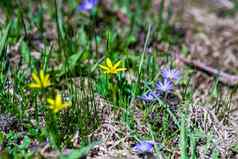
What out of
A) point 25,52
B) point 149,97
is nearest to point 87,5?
point 25,52

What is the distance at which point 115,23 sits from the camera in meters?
3.42

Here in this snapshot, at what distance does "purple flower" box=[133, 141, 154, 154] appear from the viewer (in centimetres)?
203

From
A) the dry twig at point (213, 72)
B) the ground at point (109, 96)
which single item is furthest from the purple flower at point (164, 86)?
the dry twig at point (213, 72)

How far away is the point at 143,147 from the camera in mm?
2043

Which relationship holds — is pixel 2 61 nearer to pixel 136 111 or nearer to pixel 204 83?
pixel 136 111

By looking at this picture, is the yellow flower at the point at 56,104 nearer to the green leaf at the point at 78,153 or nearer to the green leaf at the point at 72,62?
the green leaf at the point at 78,153

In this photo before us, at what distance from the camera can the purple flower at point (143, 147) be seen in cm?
203

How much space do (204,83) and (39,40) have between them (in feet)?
3.45

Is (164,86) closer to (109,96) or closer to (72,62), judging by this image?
(109,96)

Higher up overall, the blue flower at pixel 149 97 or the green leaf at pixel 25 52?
the green leaf at pixel 25 52

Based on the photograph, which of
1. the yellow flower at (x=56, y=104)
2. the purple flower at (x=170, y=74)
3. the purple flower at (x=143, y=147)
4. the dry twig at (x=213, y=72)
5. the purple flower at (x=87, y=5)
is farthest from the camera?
the purple flower at (x=87, y=5)

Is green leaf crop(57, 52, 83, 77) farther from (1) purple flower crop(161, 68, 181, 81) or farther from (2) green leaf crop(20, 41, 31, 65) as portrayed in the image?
(1) purple flower crop(161, 68, 181, 81)

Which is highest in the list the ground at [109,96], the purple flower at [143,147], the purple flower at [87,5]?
the purple flower at [87,5]

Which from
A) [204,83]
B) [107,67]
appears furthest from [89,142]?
[204,83]
